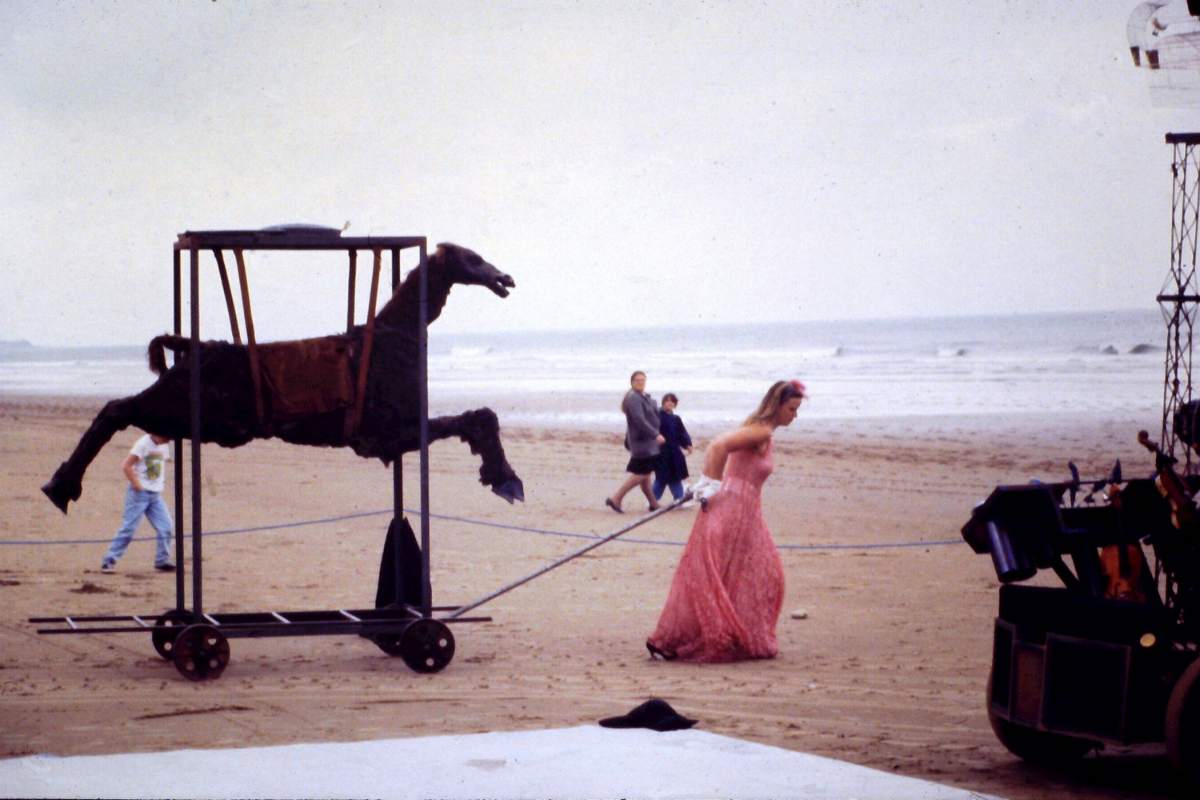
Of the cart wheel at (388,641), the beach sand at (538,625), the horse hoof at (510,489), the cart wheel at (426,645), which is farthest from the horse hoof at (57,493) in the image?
the horse hoof at (510,489)

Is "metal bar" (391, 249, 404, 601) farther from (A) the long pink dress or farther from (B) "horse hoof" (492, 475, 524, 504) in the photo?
(A) the long pink dress

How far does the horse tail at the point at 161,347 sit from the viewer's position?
783 cm

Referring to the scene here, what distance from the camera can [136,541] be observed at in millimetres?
13570

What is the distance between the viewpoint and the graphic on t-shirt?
11289 millimetres

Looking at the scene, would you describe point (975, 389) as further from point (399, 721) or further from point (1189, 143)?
point (399, 721)

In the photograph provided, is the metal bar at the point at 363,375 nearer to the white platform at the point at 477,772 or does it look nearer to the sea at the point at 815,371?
the white platform at the point at 477,772

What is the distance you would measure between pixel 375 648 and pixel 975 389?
3015 cm

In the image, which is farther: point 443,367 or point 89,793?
point 443,367

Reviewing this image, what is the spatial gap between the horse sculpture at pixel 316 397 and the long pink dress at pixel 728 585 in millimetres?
1144

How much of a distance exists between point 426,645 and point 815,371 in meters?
42.0

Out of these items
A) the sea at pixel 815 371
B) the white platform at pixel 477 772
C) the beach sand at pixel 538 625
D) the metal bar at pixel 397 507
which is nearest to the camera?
the white platform at pixel 477 772

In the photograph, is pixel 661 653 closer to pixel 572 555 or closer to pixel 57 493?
pixel 572 555

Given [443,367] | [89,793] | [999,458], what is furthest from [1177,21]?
[443,367]

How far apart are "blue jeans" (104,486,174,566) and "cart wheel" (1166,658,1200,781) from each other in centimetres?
855
